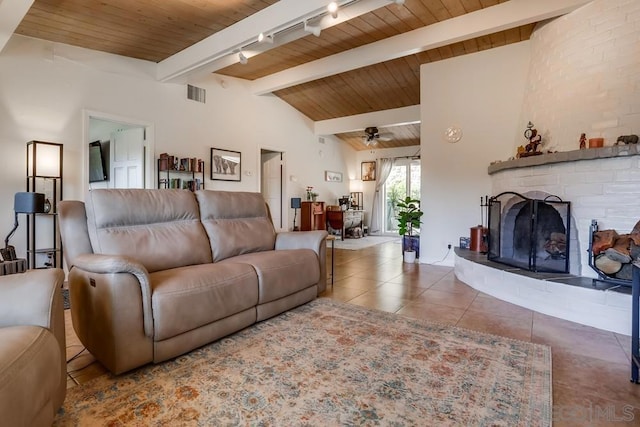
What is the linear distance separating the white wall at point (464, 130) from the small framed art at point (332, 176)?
3.64 meters

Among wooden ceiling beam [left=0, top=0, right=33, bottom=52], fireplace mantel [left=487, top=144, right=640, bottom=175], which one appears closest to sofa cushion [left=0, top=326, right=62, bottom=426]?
wooden ceiling beam [left=0, top=0, right=33, bottom=52]

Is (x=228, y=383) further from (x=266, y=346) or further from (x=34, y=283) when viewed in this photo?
(x=34, y=283)

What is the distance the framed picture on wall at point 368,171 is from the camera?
31.2 feet

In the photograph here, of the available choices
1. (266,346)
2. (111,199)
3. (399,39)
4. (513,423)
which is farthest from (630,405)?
(399,39)

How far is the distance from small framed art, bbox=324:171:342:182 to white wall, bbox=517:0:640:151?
5129 mm

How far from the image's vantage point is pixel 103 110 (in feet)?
13.9

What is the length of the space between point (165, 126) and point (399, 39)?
3571mm

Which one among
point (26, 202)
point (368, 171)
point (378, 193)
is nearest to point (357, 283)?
point (26, 202)

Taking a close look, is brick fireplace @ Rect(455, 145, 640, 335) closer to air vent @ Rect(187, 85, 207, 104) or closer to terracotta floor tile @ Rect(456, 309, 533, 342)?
terracotta floor tile @ Rect(456, 309, 533, 342)

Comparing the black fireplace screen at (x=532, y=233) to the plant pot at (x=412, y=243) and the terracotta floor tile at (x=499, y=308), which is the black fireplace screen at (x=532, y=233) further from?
the plant pot at (x=412, y=243)

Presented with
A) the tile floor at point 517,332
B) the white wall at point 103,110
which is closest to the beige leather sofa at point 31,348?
the tile floor at point 517,332

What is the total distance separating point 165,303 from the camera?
1.82 meters

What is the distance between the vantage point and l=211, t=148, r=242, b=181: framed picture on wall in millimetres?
5578

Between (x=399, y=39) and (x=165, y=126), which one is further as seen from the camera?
(x=165, y=126)
